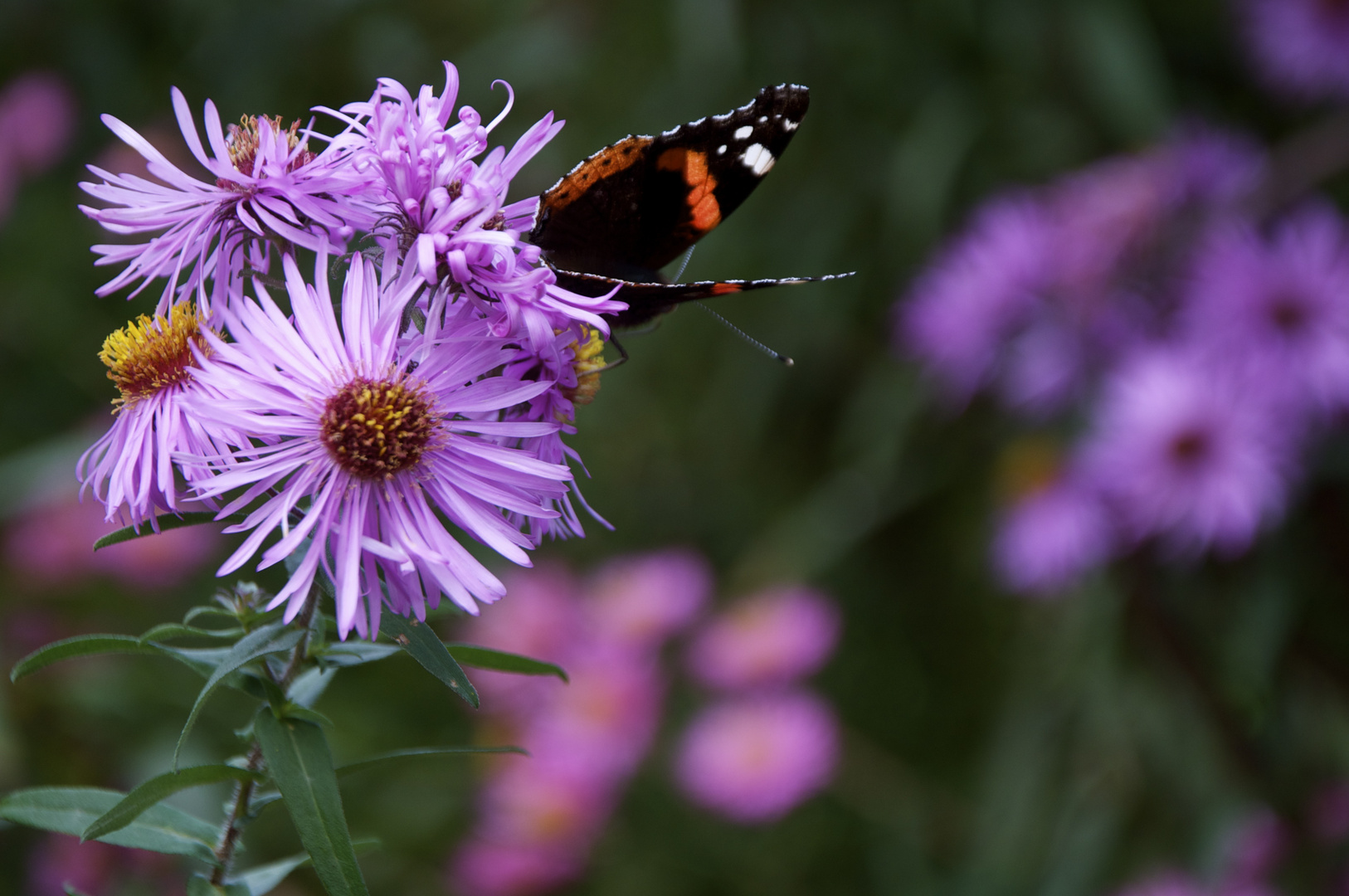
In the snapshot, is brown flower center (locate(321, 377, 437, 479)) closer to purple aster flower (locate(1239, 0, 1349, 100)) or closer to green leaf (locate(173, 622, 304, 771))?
green leaf (locate(173, 622, 304, 771))

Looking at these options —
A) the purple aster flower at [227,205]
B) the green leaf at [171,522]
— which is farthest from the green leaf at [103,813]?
the purple aster flower at [227,205]

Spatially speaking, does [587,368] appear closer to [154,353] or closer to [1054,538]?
[154,353]

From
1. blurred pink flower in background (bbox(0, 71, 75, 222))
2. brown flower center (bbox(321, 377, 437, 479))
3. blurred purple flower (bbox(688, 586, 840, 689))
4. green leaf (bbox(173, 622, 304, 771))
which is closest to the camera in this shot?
green leaf (bbox(173, 622, 304, 771))

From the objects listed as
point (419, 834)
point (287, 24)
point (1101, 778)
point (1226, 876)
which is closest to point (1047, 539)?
point (1101, 778)

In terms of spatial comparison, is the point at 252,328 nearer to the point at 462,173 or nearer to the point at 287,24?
the point at 462,173

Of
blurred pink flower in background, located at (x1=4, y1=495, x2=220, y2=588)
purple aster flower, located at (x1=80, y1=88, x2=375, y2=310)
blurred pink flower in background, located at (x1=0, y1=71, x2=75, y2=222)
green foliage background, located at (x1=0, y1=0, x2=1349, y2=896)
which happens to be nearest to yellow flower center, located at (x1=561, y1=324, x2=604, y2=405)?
purple aster flower, located at (x1=80, y1=88, x2=375, y2=310)

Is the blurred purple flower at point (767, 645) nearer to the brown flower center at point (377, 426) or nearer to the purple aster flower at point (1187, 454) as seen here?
the purple aster flower at point (1187, 454)
